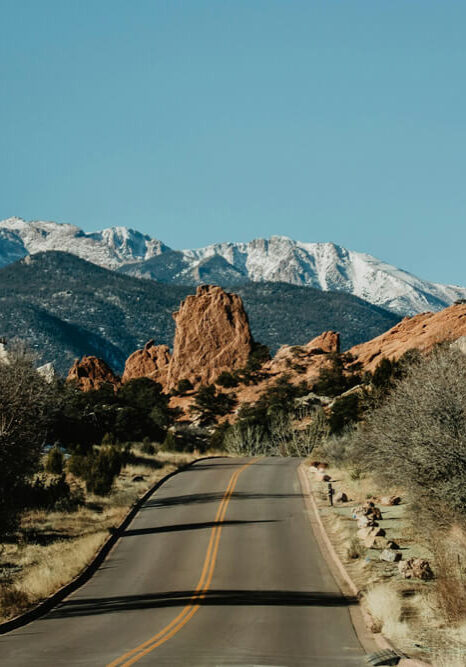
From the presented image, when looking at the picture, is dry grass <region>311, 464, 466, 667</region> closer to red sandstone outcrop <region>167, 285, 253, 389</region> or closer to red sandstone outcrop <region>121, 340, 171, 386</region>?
red sandstone outcrop <region>167, 285, 253, 389</region>

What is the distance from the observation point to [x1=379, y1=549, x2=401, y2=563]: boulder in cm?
2186

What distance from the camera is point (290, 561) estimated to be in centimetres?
2341

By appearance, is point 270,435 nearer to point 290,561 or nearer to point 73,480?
point 73,480

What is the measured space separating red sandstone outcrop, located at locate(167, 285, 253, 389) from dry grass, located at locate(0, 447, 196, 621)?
6526 centimetres

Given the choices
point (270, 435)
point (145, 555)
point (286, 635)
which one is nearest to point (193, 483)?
point (145, 555)

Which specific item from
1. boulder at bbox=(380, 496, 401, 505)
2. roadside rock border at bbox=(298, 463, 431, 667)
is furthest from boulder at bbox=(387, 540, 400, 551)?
boulder at bbox=(380, 496, 401, 505)

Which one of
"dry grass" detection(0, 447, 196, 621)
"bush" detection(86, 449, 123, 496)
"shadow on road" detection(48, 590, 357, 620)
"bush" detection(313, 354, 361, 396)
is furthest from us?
"bush" detection(313, 354, 361, 396)

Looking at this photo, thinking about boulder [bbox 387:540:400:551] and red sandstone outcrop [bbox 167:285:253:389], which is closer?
boulder [bbox 387:540:400:551]

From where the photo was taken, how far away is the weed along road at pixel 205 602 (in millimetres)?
13445

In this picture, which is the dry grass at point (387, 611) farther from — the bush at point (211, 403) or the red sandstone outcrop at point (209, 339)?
the red sandstone outcrop at point (209, 339)

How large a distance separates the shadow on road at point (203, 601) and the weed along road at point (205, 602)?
0.02 meters

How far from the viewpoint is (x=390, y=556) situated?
864 inches

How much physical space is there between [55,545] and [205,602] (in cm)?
949

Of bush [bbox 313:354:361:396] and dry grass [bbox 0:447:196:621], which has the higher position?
bush [bbox 313:354:361:396]
